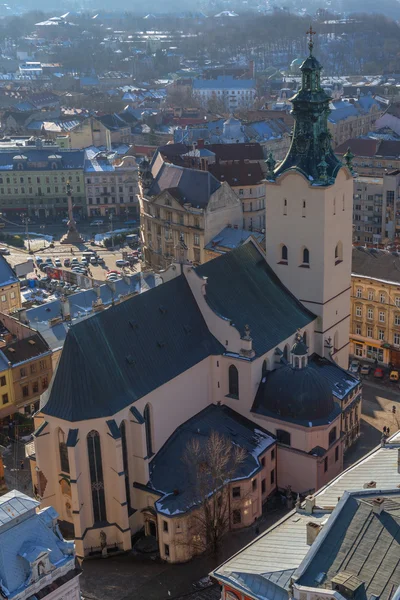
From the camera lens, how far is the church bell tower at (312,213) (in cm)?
6881

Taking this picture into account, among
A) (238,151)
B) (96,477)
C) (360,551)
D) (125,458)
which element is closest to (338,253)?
(125,458)

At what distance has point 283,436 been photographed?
212 ft

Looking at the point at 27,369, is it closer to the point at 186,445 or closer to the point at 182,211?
the point at 186,445

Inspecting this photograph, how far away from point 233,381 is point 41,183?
100886 mm

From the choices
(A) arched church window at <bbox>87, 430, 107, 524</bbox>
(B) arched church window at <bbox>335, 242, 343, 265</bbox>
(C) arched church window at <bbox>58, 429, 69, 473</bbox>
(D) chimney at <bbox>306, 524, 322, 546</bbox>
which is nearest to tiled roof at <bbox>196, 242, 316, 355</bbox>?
(B) arched church window at <bbox>335, 242, 343, 265</bbox>

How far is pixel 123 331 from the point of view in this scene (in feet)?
198

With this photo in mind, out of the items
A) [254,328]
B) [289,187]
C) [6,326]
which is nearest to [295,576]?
[254,328]

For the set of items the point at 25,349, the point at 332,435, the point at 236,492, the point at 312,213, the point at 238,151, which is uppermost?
the point at 312,213

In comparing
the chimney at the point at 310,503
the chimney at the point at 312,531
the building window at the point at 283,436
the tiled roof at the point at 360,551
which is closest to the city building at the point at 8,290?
the building window at the point at 283,436

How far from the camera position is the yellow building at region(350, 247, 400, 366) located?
8438 cm

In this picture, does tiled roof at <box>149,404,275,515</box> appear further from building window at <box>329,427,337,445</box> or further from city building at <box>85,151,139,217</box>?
city building at <box>85,151,139,217</box>

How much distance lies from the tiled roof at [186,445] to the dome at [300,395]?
2474mm

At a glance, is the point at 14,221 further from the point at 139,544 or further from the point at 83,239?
the point at 139,544

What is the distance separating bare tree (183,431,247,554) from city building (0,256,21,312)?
138ft
